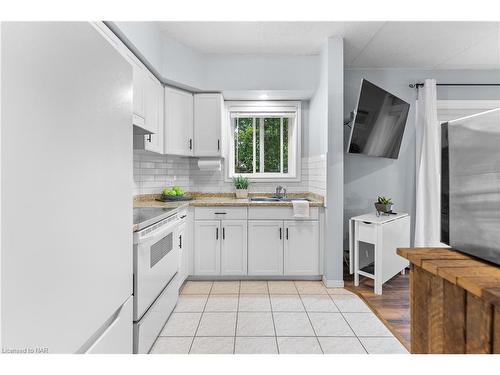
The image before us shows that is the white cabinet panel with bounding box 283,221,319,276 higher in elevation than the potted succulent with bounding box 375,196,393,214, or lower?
lower

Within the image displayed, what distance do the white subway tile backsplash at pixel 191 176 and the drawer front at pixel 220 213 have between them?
0.65 m

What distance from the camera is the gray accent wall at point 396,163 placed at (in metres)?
3.60

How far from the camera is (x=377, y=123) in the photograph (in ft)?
9.87

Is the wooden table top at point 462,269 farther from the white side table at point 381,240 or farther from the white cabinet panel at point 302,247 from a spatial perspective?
the white cabinet panel at point 302,247

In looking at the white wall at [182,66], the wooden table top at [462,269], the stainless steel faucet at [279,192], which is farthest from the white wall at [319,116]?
the wooden table top at [462,269]

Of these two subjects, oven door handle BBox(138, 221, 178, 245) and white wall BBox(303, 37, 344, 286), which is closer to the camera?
oven door handle BBox(138, 221, 178, 245)

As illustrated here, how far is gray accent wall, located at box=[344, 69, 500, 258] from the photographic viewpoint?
3.60 meters

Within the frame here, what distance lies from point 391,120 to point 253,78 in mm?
1657

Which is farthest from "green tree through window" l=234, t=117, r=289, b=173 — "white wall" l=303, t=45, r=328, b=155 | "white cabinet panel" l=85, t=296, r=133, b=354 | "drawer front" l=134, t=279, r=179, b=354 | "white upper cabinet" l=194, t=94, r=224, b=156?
"white cabinet panel" l=85, t=296, r=133, b=354

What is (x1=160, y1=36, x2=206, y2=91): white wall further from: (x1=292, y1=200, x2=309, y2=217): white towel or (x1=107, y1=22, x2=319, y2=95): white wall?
(x1=292, y1=200, x2=309, y2=217): white towel

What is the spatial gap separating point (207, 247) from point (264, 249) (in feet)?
2.04

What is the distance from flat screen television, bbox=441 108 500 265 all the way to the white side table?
6.43 ft

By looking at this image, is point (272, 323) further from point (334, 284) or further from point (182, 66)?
point (182, 66)
